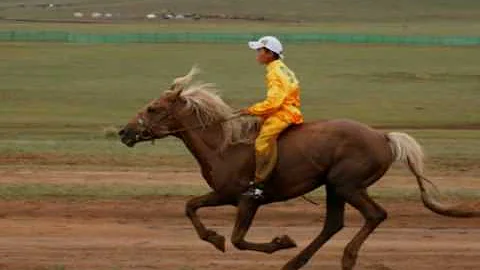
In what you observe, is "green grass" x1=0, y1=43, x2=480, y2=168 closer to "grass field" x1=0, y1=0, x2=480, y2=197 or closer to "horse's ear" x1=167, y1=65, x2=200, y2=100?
"grass field" x1=0, y1=0, x2=480, y2=197

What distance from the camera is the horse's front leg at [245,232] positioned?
12.5 meters

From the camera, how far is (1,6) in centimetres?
17100

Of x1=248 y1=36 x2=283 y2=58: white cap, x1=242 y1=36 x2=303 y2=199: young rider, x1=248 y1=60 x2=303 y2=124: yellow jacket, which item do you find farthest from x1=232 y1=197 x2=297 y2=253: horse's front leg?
x1=248 y1=36 x2=283 y2=58: white cap

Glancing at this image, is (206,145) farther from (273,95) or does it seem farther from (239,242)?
(239,242)

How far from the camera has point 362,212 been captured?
12.6 metres

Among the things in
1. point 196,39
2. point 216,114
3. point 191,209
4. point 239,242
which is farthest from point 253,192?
point 196,39

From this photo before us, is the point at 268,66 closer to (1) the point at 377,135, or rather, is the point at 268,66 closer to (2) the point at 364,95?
(1) the point at 377,135

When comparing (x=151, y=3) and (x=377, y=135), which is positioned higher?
(x=377, y=135)

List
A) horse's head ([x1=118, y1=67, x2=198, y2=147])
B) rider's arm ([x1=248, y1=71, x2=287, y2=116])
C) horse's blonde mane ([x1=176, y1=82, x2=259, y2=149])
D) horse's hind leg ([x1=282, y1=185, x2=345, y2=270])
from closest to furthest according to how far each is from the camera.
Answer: rider's arm ([x1=248, y1=71, x2=287, y2=116]) < horse's blonde mane ([x1=176, y1=82, x2=259, y2=149]) < horse's head ([x1=118, y1=67, x2=198, y2=147]) < horse's hind leg ([x1=282, y1=185, x2=345, y2=270])

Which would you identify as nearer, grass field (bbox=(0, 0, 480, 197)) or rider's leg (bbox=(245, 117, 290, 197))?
rider's leg (bbox=(245, 117, 290, 197))

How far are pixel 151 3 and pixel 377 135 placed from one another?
154356mm

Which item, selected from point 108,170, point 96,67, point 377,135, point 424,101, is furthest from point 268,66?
point 96,67

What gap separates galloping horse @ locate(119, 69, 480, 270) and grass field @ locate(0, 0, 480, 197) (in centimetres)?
694

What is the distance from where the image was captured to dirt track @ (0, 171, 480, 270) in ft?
44.5
